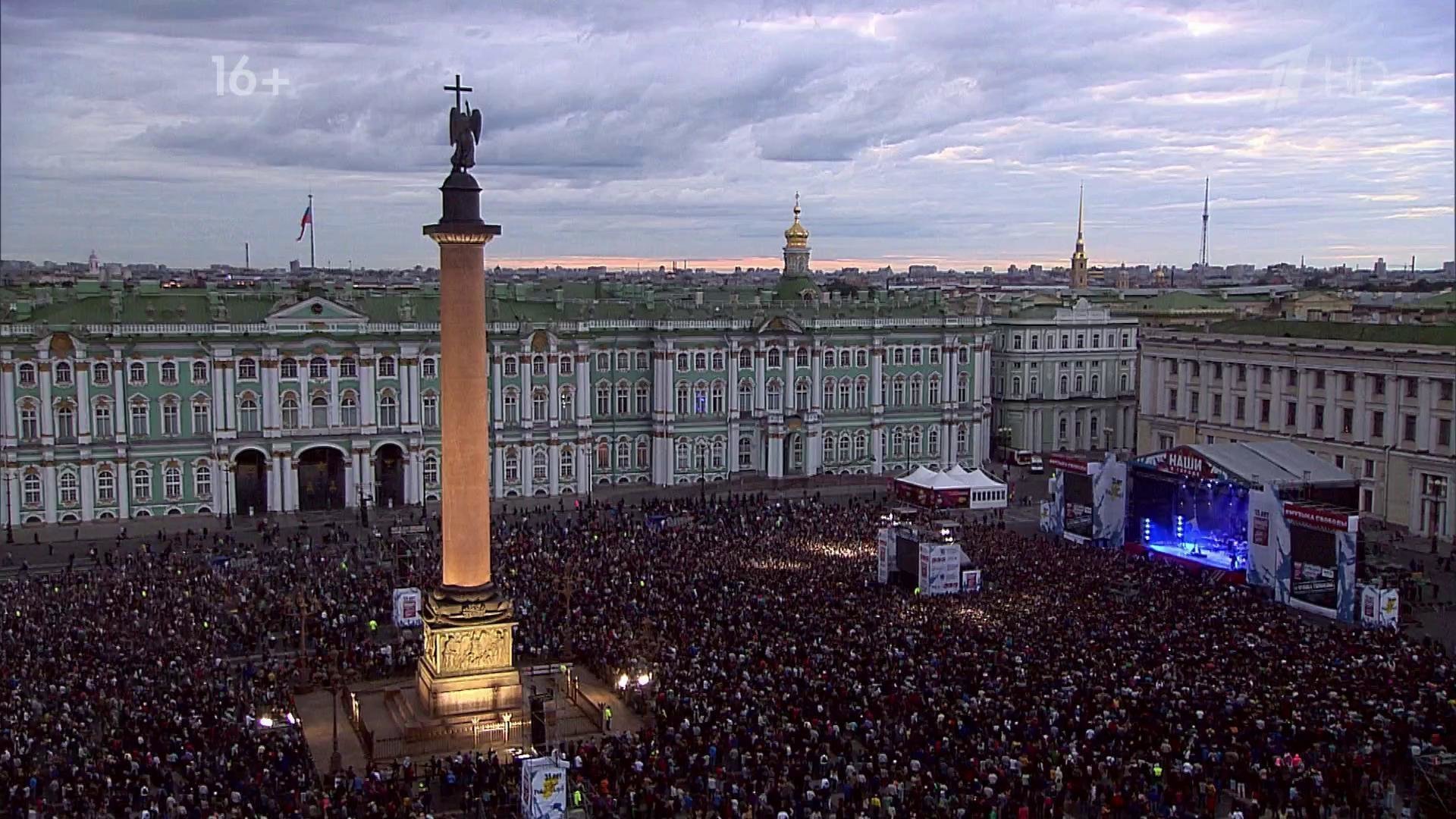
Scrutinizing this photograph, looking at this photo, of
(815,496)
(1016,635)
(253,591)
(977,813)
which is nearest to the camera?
(977,813)

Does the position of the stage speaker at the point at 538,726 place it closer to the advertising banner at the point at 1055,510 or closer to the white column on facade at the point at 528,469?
the advertising banner at the point at 1055,510

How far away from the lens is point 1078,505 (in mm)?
55531

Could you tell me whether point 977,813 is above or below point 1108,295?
below

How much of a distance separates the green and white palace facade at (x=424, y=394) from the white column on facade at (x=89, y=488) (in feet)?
0.21

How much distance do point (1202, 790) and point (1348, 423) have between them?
42.0 meters

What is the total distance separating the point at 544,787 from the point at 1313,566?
28.9m

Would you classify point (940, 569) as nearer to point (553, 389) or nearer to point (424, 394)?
point (553, 389)

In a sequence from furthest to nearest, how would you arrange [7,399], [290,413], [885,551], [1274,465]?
[290,413] < [7,399] < [1274,465] < [885,551]

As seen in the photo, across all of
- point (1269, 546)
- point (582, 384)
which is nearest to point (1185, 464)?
point (1269, 546)

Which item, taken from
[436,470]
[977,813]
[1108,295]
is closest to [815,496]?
[436,470]

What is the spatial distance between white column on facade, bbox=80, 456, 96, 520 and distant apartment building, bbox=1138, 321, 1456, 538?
5095cm

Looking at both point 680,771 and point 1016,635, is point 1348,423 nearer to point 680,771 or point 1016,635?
point 1016,635

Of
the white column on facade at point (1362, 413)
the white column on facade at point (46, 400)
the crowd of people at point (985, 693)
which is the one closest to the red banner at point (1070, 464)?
the crowd of people at point (985, 693)

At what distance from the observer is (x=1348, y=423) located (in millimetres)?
62750
